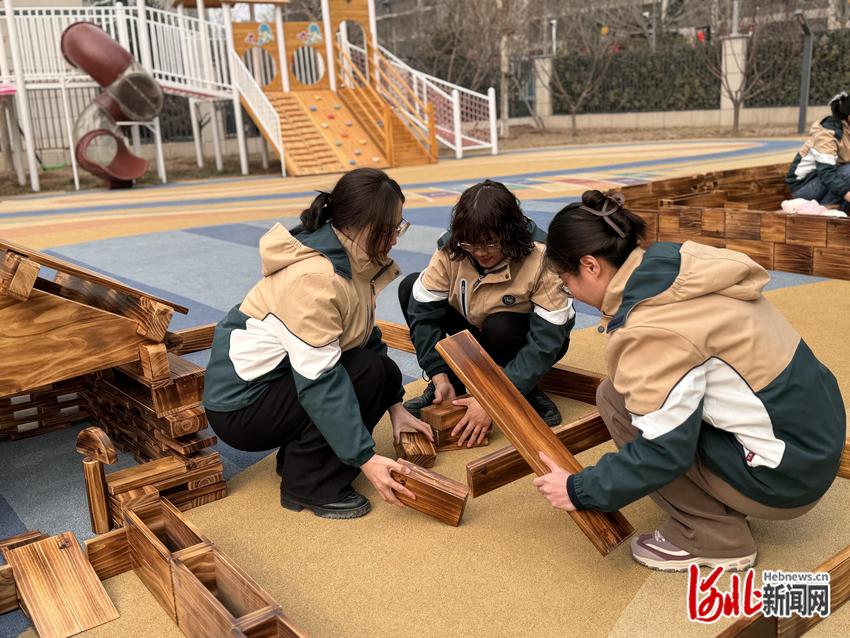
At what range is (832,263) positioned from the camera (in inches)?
231

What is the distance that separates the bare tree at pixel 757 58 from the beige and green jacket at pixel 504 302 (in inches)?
928

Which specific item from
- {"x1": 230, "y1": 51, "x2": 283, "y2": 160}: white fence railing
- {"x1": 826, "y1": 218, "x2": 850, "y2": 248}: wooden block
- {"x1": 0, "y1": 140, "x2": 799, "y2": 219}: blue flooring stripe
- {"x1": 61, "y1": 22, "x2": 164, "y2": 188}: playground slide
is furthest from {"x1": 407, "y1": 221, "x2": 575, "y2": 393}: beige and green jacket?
{"x1": 230, "y1": 51, "x2": 283, "y2": 160}: white fence railing

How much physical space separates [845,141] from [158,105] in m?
12.6

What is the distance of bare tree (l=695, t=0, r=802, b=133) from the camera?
25.0 metres

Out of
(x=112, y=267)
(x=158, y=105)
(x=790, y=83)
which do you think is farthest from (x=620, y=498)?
(x=790, y=83)

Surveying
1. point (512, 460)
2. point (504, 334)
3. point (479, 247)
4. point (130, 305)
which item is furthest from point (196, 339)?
point (512, 460)

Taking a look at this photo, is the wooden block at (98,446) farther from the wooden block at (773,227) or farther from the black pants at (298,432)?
the wooden block at (773,227)

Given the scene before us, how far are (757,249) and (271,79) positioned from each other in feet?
49.5

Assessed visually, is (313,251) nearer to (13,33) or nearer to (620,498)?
(620,498)

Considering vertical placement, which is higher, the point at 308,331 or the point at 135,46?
the point at 135,46

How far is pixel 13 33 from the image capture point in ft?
47.0

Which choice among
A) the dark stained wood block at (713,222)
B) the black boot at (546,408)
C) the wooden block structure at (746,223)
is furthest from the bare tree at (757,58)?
the black boot at (546,408)

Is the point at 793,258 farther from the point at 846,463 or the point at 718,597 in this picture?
the point at 718,597

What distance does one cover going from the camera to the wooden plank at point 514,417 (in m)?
2.31
